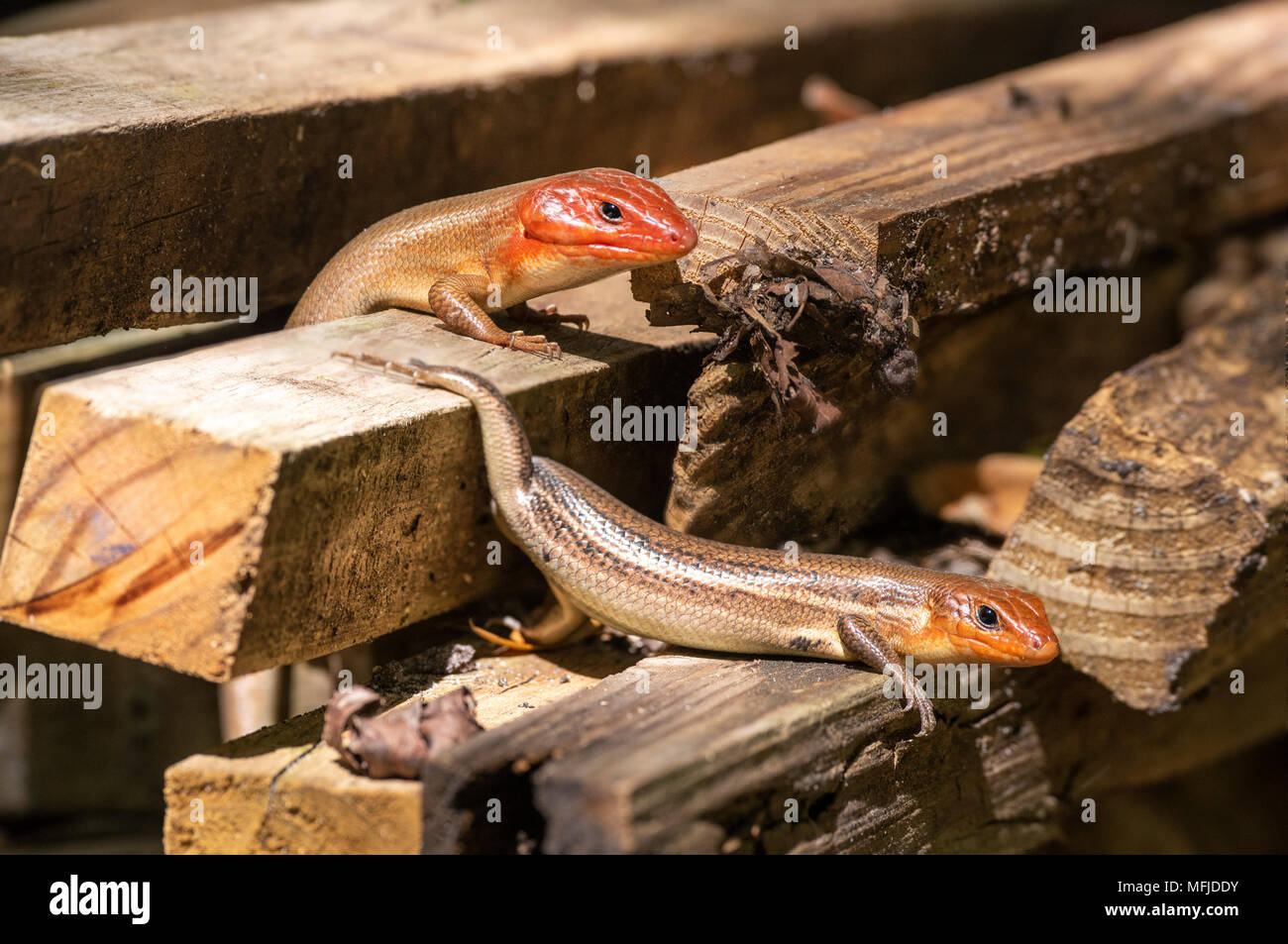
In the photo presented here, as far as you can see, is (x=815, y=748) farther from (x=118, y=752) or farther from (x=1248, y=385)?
(x=118, y=752)

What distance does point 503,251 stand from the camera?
14.0ft

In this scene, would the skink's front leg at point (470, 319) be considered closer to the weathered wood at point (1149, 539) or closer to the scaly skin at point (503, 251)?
the scaly skin at point (503, 251)

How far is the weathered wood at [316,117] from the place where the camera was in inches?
164

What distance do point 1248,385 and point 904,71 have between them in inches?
150

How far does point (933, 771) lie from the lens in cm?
404

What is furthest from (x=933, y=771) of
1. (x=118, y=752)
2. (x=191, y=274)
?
(x=118, y=752)

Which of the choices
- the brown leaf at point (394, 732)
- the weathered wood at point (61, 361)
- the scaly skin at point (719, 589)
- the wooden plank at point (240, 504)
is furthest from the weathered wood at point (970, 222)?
the weathered wood at point (61, 361)

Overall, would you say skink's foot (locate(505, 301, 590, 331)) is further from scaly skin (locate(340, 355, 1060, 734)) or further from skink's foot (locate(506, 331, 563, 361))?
scaly skin (locate(340, 355, 1060, 734))

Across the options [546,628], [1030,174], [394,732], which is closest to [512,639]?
[546,628]

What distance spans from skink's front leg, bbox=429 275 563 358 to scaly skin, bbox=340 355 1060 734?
1.13 ft

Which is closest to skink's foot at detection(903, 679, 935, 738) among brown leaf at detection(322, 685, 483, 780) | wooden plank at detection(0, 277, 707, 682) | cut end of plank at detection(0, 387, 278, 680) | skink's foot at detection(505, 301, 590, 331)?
brown leaf at detection(322, 685, 483, 780)

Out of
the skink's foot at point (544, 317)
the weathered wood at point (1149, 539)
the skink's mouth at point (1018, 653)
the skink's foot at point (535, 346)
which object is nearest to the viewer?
the skink's mouth at point (1018, 653)

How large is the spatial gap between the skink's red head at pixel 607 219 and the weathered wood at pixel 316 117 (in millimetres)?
1097

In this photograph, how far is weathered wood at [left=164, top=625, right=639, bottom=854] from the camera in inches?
126
